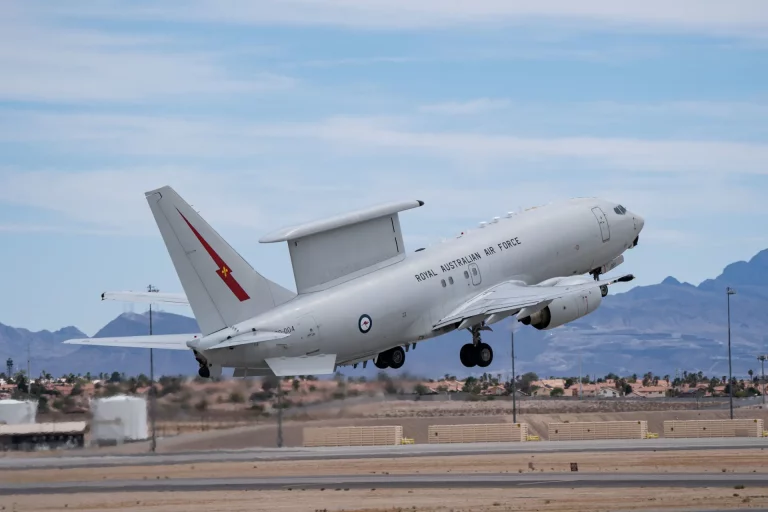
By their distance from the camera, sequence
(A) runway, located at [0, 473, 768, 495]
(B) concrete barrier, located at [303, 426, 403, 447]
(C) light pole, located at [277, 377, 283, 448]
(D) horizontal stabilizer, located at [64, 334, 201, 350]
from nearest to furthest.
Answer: (D) horizontal stabilizer, located at [64, 334, 201, 350]
(A) runway, located at [0, 473, 768, 495]
(C) light pole, located at [277, 377, 283, 448]
(B) concrete barrier, located at [303, 426, 403, 447]

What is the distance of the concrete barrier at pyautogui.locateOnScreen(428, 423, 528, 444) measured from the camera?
3738 inches

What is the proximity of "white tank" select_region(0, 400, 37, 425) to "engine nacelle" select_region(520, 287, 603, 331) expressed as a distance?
2174 cm

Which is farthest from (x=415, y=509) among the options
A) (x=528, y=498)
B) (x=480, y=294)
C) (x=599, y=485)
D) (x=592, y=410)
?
(x=592, y=410)

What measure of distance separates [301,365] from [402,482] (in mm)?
7064

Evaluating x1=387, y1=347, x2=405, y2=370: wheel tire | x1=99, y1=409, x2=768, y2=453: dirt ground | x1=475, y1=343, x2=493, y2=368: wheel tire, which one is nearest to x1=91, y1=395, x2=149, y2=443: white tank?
x1=99, y1=409, x2=768, y2=453: dirt ground

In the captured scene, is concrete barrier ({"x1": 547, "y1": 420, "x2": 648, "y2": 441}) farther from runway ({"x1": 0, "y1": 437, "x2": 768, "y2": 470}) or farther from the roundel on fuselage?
the roundel on fuselage

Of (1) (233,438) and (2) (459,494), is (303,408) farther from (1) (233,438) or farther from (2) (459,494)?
(2) (459,494)

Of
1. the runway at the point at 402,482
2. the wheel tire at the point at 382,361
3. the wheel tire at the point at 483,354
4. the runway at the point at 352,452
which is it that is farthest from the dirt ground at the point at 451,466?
the wheel tire at the point at 483,354

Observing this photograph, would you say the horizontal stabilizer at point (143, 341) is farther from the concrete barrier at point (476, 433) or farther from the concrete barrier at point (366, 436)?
the concrete barrier at point (476, 433)

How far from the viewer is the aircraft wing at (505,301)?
6412cm

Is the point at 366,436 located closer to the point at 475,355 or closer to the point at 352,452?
the point at 352,452

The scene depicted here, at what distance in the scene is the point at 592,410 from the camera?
132625mm

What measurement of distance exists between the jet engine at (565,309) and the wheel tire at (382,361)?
6.27 m

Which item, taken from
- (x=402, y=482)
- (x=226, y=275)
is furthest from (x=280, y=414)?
(x=226, y=275)
